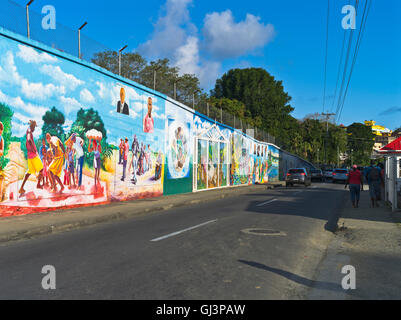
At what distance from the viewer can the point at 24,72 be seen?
12055 mm

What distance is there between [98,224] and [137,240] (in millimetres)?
3301

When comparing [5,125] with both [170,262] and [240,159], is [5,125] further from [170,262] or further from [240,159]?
[240,159]

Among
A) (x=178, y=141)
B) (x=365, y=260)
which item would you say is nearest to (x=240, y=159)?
(x=178, y=141)

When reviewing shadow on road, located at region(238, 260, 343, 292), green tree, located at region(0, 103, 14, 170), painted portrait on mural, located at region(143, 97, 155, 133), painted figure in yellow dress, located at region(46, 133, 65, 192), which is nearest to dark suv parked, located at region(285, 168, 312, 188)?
painted portrait on mural, located at region(143, 97, 155, 133)

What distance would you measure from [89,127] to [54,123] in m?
1.94

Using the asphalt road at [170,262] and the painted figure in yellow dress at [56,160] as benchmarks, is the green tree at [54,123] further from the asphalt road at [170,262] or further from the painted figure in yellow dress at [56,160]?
the asphalt road at [170,262]

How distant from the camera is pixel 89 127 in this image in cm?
1498

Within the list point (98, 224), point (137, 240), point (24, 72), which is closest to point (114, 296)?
point (137, 240)

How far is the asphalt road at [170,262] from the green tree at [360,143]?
122732 mm

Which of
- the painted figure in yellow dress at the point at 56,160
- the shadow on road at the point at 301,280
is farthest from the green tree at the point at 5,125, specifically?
the shadow on road at the point at 301,280

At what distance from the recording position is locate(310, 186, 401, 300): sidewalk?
16.4 feet

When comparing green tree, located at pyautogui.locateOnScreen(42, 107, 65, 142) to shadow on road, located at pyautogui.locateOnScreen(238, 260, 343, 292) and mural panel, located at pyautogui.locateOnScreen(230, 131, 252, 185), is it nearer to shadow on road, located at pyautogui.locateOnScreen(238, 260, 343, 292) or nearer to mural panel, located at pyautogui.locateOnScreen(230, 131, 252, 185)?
shadow on road, located at pyautogui.locateOnScreen(238, 260, 343, 292)

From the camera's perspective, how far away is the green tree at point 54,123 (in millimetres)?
12766
